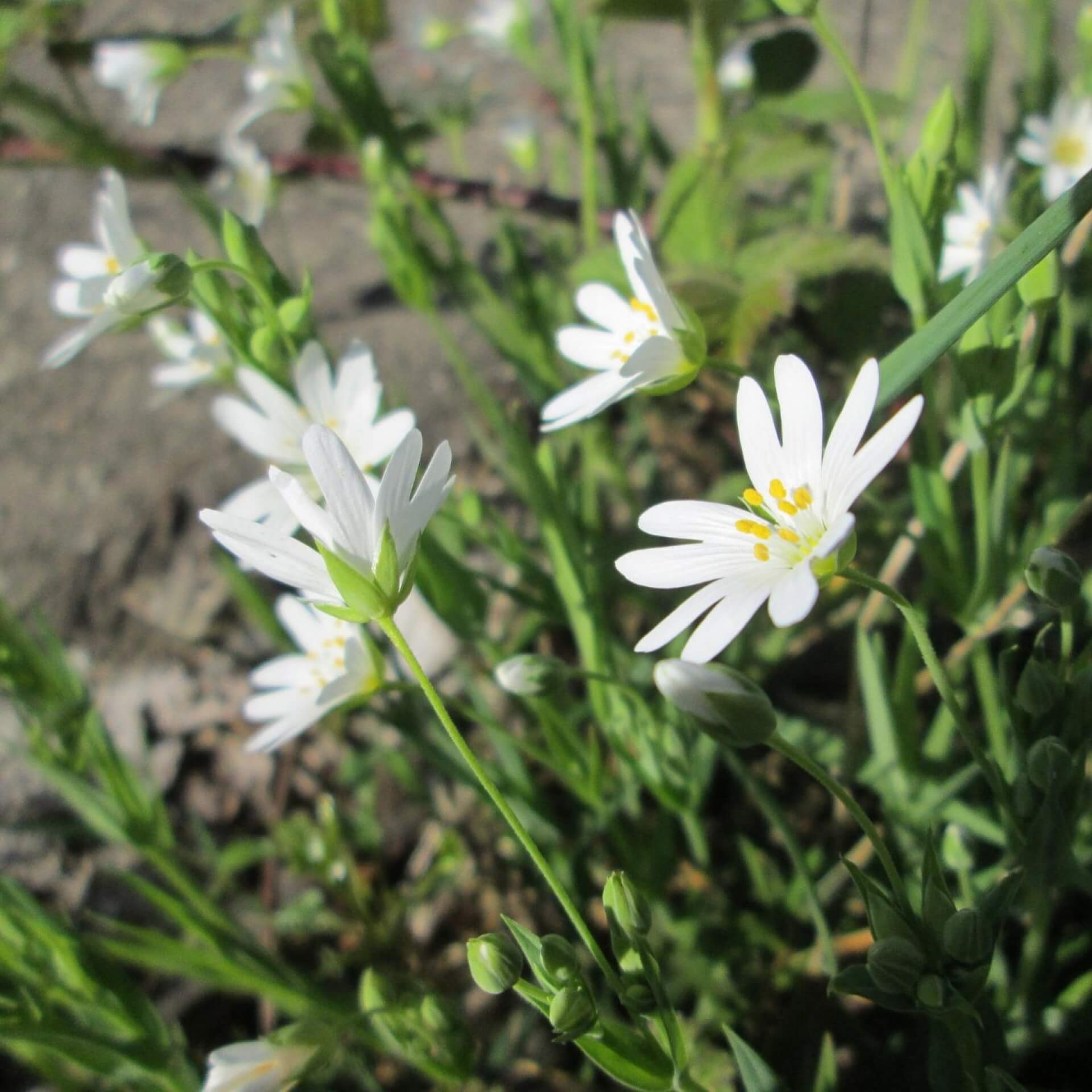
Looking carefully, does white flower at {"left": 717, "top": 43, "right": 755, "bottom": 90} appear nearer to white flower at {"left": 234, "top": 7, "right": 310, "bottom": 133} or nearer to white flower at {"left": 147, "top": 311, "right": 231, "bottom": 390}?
white flower at {"left": 234, "top": 7, "right": 310, "bottom": 133}

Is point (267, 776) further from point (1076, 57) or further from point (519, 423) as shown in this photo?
point (1076, 57)

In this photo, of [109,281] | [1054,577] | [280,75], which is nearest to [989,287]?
[1054,577]

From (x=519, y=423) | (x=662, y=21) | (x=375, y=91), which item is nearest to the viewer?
(x=519, y=423)

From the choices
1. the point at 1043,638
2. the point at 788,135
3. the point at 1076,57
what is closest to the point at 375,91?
the point at 788,135

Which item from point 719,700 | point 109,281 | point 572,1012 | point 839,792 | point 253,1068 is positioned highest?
point 109,281

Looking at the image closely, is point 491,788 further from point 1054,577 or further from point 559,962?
point 1054,577

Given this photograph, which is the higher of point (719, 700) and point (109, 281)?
point (109, 281)
